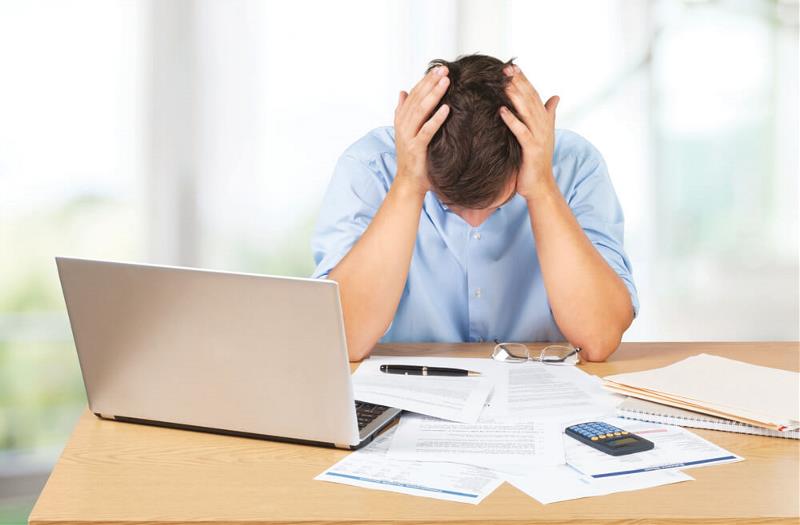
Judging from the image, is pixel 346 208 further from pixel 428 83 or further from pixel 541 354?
pixel 541 354

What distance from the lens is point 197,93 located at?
2971 millimetres

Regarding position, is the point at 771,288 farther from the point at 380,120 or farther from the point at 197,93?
the point at 197,93

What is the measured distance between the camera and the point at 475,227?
6.29 ft

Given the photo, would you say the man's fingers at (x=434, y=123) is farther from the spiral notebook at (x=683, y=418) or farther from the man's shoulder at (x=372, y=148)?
the spiral notebook at (x=683, y=418)

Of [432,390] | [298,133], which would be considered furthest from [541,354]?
[298,133]

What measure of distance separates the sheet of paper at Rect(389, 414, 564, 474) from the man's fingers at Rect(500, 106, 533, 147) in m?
0.63

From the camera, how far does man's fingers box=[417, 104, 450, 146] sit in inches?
63.7

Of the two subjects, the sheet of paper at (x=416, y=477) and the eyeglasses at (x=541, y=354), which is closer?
the sheet of paper at (x=416, y=477)

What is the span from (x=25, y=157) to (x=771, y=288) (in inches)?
106

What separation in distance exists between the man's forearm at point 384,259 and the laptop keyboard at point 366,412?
45cm

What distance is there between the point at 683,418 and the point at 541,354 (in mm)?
407

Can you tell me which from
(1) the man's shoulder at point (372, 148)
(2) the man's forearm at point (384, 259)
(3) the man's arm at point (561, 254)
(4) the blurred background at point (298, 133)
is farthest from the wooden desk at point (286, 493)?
(4) the blurred background at point (298, 133)

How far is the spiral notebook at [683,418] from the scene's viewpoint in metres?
1.20

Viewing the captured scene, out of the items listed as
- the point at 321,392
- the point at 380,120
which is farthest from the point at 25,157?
the point at 321,392
